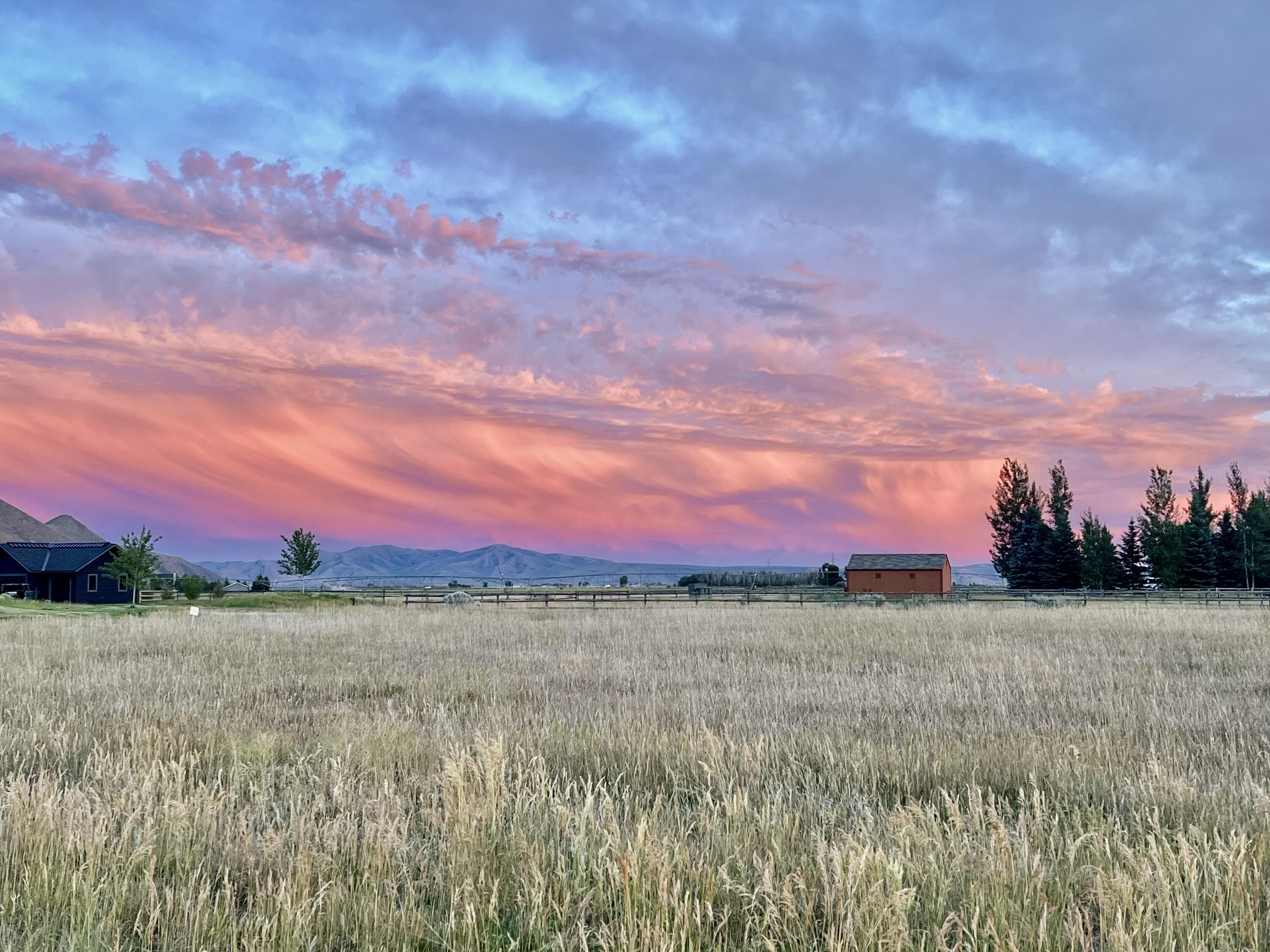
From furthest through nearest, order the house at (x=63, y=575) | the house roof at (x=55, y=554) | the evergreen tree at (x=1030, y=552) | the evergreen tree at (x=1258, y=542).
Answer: the evergreen tree at (x=1030, y=552), the evergreen tree at (x=1258, y=542), the house roof at (x=55, y=554), the house at (x=63, y=575)

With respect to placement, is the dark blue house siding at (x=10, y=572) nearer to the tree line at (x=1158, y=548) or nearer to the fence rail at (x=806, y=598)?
the fence rail at (x=806, y=598)

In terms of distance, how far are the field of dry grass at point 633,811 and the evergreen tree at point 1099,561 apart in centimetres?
7783

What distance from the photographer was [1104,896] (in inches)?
164

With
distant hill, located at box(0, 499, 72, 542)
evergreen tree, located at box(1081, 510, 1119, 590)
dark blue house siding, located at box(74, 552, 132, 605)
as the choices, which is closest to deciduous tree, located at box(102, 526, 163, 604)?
dark blue house siding, located at box(74, 552, 132, 605)

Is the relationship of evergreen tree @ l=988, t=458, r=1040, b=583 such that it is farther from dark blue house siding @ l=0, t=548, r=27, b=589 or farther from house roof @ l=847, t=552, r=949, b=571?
dark blue house siding @ l=0, t=548, r=27, b=589

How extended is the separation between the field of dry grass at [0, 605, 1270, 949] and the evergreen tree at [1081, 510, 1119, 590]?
255ft

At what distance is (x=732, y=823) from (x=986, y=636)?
1948 centimetres

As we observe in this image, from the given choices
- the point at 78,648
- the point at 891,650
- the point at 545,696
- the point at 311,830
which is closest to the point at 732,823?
the point at 311,830

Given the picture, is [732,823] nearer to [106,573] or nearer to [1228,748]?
[1228,748]

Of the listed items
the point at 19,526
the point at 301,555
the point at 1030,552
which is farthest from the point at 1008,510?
the point at 19,526

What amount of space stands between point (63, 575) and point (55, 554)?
328 centimetres

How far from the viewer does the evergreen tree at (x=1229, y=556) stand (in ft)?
274

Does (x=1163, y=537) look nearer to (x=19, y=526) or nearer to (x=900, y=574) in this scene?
(x=900, y=574)

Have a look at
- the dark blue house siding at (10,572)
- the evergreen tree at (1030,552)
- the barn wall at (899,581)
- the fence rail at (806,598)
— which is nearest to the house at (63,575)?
the dark blue house siding at (10,572)
